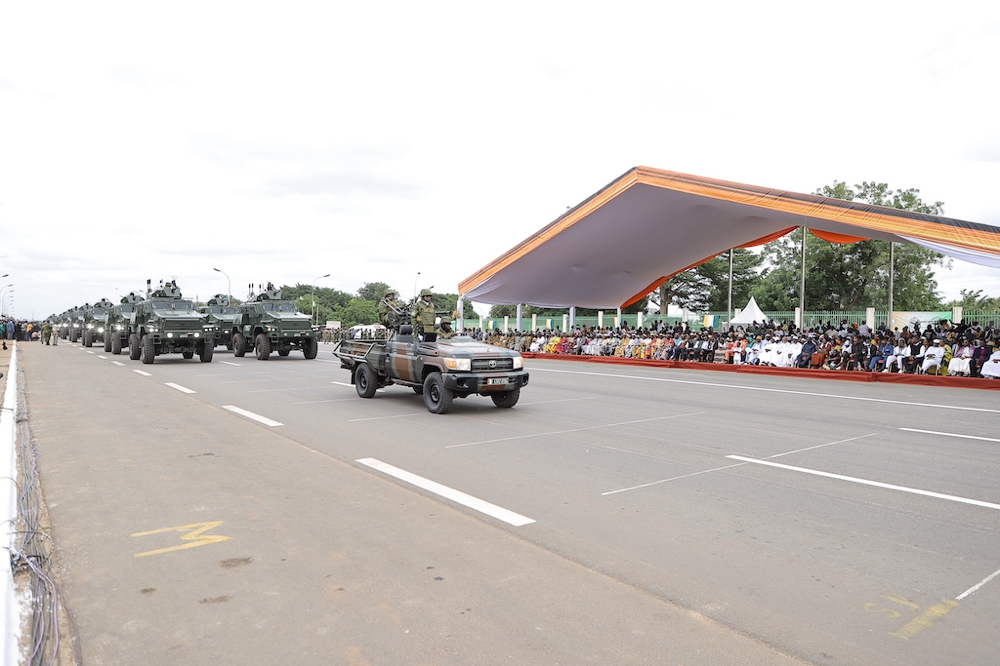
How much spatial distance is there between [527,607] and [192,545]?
258 cm

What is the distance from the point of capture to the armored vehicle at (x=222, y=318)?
3053cm

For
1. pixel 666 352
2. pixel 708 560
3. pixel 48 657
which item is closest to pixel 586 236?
pixel 666 352

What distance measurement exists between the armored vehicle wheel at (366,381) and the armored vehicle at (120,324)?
18614 mm

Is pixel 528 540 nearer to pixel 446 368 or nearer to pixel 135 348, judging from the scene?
pixel 446 368

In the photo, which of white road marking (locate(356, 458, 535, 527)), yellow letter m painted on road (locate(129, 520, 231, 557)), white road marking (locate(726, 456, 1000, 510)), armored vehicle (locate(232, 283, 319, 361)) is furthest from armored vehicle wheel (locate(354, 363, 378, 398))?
armored vehicle (locate(232, 283, 319, 361))

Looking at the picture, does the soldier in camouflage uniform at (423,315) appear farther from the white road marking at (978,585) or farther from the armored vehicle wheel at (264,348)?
the armored vehicle wheel at (264,348)

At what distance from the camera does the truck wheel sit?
1078 centimetres

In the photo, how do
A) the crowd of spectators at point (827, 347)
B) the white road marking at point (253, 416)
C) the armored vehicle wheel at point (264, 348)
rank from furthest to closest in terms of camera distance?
the armored vehicle wheel at point (264, 348) → the crowd of spectators at point (827, 347) → the white road marking at point (253, 416)

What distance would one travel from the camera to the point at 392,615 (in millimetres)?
3682

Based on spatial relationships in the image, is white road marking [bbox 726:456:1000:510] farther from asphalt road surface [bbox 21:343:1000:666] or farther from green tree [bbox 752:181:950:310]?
green tree [bbox 752:181:950:310]

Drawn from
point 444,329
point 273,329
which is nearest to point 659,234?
point 273,329

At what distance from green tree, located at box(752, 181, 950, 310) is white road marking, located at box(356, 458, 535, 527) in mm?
40788

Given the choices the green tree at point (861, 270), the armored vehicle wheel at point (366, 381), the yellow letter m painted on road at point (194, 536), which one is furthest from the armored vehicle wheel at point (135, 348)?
the green tree at point (861, 270)

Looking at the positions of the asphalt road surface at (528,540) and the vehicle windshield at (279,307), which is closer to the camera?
the asphalt road surface at (528,540)
